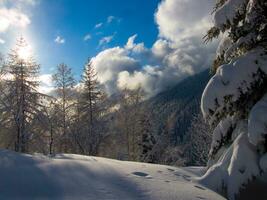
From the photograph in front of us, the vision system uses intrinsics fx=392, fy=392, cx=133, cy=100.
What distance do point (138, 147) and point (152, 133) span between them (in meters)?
2.01

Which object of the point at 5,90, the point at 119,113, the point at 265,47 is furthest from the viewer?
the point at 119,113

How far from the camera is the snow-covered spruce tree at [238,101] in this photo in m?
9.05

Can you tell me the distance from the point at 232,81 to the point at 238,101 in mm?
667

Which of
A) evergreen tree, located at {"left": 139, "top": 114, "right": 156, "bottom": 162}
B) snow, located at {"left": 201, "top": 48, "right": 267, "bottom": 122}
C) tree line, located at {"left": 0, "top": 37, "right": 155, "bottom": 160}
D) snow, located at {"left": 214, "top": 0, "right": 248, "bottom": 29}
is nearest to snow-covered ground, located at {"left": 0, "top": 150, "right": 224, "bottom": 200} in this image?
snow, located at {"left": 201, "top": 48, "right": 267, "bottom": 122}

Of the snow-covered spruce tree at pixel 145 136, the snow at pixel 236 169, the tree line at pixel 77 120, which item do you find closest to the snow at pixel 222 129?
the snow at pixel 236 169

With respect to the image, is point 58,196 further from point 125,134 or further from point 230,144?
point 125,134

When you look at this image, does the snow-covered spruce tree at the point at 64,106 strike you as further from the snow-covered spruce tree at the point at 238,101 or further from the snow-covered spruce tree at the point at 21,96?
the snow-covered spruce tree at the point at 238,101

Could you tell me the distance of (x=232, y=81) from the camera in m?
9.40

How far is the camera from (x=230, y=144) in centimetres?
1018

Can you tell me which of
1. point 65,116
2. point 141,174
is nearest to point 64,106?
point 65,116

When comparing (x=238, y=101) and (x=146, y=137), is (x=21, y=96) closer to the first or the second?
(x=146, y=137)

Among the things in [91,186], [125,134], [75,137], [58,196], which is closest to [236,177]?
[91,186]

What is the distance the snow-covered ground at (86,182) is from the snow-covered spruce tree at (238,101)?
74 centimetres

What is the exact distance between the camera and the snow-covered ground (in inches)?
313
